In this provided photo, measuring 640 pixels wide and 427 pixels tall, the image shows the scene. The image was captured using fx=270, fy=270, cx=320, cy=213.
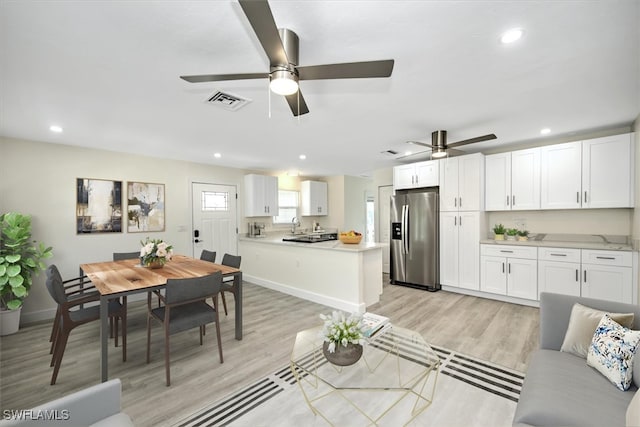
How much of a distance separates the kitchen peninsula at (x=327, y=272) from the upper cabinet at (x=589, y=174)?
2.58 meters

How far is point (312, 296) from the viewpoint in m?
4.23

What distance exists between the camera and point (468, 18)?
1.48m

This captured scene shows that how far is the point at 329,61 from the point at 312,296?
3.34m

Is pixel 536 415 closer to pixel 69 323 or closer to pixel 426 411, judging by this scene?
pixel 426 411

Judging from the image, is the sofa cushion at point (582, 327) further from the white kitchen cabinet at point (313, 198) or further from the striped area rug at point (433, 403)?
the white kitchen cabinet at point (313, 198)

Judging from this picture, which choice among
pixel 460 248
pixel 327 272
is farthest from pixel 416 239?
pixel 327 272

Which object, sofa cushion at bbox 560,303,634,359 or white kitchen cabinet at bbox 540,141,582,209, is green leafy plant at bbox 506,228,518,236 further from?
sofa cushion at bbox 560,303,634,359

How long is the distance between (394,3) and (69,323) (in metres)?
3.22

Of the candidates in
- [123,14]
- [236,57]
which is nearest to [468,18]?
[236,57]

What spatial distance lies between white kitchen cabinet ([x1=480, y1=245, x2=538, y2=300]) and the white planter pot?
6275 millimetres

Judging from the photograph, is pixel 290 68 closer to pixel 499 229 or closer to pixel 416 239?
pixel 416 239

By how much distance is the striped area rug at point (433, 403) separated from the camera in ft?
5.81

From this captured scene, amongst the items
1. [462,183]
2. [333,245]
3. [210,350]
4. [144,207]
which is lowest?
[210,350]

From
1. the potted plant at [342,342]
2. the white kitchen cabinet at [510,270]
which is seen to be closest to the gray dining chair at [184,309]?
the potted plant at [342,342]
